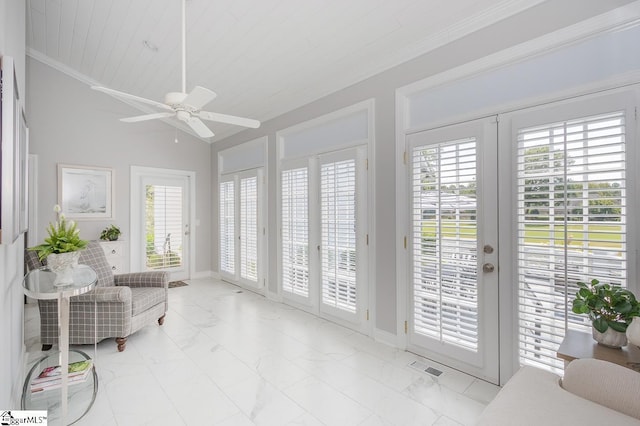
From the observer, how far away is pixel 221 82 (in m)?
3.83

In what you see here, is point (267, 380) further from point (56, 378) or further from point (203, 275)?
point (203, 275)

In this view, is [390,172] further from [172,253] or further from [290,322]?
[172,253]

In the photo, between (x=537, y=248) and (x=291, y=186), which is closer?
(x=537, y=248)

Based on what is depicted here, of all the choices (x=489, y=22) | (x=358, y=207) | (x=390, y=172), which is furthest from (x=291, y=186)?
(x=489, y=22)

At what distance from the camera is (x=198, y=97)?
2.01m

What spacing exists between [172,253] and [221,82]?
3327 mm

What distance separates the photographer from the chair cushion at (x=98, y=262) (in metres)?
3.18

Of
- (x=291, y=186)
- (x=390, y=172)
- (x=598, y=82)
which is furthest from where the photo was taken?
(x=291, y=186)

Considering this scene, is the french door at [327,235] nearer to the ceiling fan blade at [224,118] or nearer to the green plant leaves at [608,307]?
the ceiling fan blade at [224,118]

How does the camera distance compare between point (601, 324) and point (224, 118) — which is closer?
point (601, 324)

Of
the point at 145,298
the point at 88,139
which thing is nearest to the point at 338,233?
the point at 145,298

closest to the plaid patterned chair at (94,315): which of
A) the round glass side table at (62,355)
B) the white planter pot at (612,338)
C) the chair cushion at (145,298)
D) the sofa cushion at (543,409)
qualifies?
the chair cushion at (145,298)

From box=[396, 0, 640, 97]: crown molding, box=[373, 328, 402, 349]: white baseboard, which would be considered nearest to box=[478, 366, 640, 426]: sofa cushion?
box=[373, 328, 402, 349]: white baseboard

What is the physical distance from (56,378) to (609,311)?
133 inches
